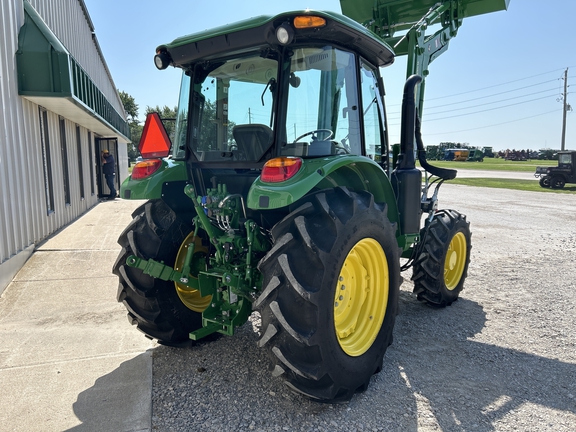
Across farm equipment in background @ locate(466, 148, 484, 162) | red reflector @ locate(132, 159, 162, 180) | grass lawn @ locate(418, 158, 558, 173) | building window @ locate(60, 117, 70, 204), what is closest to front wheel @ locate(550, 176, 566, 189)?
grass lawn @ locate(418, 158, 558, 173)

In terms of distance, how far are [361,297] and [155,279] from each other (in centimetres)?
168

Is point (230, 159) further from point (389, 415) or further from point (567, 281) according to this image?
point (567, 281)

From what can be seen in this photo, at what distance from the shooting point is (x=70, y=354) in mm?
3795

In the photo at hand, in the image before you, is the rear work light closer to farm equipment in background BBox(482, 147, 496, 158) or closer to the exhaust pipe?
the exhaust pipe

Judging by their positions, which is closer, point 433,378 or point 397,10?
point 433,378

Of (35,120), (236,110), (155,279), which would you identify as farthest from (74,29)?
(155,279)

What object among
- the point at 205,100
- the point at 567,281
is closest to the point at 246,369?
the point at 205,100

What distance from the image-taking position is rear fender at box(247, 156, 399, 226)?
2604 millimetres

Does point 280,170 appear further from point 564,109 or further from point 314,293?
point 564,109

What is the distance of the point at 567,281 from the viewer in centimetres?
581

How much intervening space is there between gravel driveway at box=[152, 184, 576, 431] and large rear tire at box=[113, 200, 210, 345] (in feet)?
0.93

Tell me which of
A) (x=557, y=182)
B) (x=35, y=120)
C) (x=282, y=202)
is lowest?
(x=557, y=182)

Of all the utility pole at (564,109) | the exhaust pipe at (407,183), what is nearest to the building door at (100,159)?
the exhaust pipe at (407,183)

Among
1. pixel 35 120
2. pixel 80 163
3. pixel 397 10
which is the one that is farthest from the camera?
pixel 80 163
